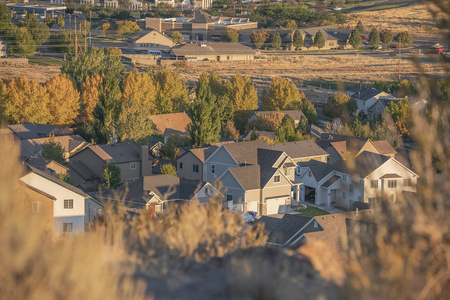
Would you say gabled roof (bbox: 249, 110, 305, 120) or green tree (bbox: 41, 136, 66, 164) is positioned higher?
green tree (bbox: 41, 136, 66, 164)

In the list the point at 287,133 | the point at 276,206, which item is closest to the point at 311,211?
the point at 276,206

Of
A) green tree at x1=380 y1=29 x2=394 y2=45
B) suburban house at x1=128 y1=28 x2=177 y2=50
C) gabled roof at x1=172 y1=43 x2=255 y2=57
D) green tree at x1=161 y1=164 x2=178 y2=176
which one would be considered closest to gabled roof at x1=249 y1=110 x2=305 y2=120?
green tree at x1=161 y1=164 x2=178 y2=176

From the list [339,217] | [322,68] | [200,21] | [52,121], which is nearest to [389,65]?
[322,68]

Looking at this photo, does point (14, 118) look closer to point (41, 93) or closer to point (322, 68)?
point (41, 93)

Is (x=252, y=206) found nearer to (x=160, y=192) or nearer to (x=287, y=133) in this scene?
(x=160, y=192)

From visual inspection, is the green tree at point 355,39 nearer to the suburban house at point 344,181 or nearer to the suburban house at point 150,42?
the suburban house at point 150,42

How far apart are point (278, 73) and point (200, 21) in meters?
25.7

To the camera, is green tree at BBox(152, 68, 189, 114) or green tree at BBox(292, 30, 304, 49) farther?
green tree at BBox(292, 30, 304, 49)

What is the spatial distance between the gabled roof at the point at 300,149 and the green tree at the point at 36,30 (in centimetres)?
4245

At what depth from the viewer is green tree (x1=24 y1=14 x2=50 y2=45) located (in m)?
73.4

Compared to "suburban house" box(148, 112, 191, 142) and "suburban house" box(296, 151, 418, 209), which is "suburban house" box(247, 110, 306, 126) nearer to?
"suburban house" box(148, 112, 191, 142)

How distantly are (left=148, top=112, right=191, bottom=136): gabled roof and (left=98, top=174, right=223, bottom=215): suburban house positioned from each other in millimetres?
15449

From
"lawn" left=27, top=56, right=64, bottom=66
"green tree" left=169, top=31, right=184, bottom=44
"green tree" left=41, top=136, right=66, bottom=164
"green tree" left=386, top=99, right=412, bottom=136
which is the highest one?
"green tree" left=41, top=136, right=66, bottom=164

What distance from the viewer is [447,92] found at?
633 centimetres
